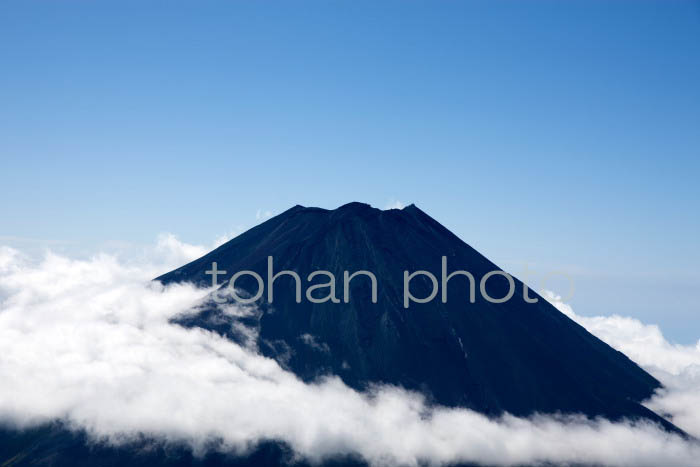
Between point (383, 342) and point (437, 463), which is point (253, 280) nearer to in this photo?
point (383, 342)

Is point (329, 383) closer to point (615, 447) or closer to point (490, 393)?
point (490, 393)

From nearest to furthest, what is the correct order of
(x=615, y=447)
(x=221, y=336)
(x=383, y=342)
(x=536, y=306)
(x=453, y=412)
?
(x=615, y=447)
(x=453, y=412)
(x=383, y=342)
(x=221, y=336)
(x=536, y=306)

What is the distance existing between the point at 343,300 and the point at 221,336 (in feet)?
134

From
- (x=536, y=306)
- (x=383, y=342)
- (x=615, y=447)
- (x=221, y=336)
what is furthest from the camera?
(x=536, y=306)

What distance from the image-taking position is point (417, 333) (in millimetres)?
174375

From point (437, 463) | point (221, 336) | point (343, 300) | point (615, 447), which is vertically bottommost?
point (437, 463)

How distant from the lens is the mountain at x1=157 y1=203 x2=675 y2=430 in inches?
6565

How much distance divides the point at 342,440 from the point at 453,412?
3160cm

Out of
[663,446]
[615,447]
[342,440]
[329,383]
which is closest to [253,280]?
[329,383]

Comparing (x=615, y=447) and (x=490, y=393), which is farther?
(x=490, y=393)

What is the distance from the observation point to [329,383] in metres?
170

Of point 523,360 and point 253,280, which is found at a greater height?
point 253,280

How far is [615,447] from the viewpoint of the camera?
151500 mm

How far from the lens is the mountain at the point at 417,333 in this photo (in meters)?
167
